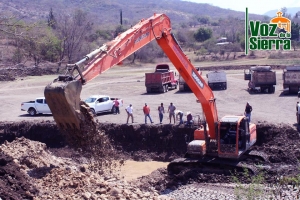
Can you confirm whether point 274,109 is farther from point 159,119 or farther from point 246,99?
point 159,119

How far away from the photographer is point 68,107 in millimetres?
13875

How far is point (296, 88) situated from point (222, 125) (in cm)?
1976

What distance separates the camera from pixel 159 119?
2991 centimetres

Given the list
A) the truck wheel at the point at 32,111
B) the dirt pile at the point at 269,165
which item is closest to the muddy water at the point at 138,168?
the dirt pile at the point at 269,165

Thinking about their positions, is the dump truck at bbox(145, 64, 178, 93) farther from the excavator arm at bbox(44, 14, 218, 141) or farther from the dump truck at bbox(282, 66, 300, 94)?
the excavator arm at bbox(44, 14, 218, 141)

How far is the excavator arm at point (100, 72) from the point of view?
1383cm

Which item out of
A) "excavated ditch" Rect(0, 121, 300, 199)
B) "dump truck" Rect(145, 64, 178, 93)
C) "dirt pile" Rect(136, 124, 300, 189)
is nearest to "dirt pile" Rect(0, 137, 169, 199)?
"excavated ditch" Rect(0, 121, 300, 199)

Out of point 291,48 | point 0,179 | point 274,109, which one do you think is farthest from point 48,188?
point 291,48

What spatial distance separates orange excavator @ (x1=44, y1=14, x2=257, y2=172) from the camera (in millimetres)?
13977

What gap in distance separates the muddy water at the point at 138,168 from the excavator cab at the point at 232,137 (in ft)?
15.7

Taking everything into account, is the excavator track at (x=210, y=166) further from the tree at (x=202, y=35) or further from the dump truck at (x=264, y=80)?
the tree at (x=202, y=35)

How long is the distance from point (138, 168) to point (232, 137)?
655 cm

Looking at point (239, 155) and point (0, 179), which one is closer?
point (0, 179)

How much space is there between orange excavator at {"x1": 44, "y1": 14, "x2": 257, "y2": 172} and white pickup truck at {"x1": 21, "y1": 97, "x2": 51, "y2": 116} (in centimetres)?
1499
